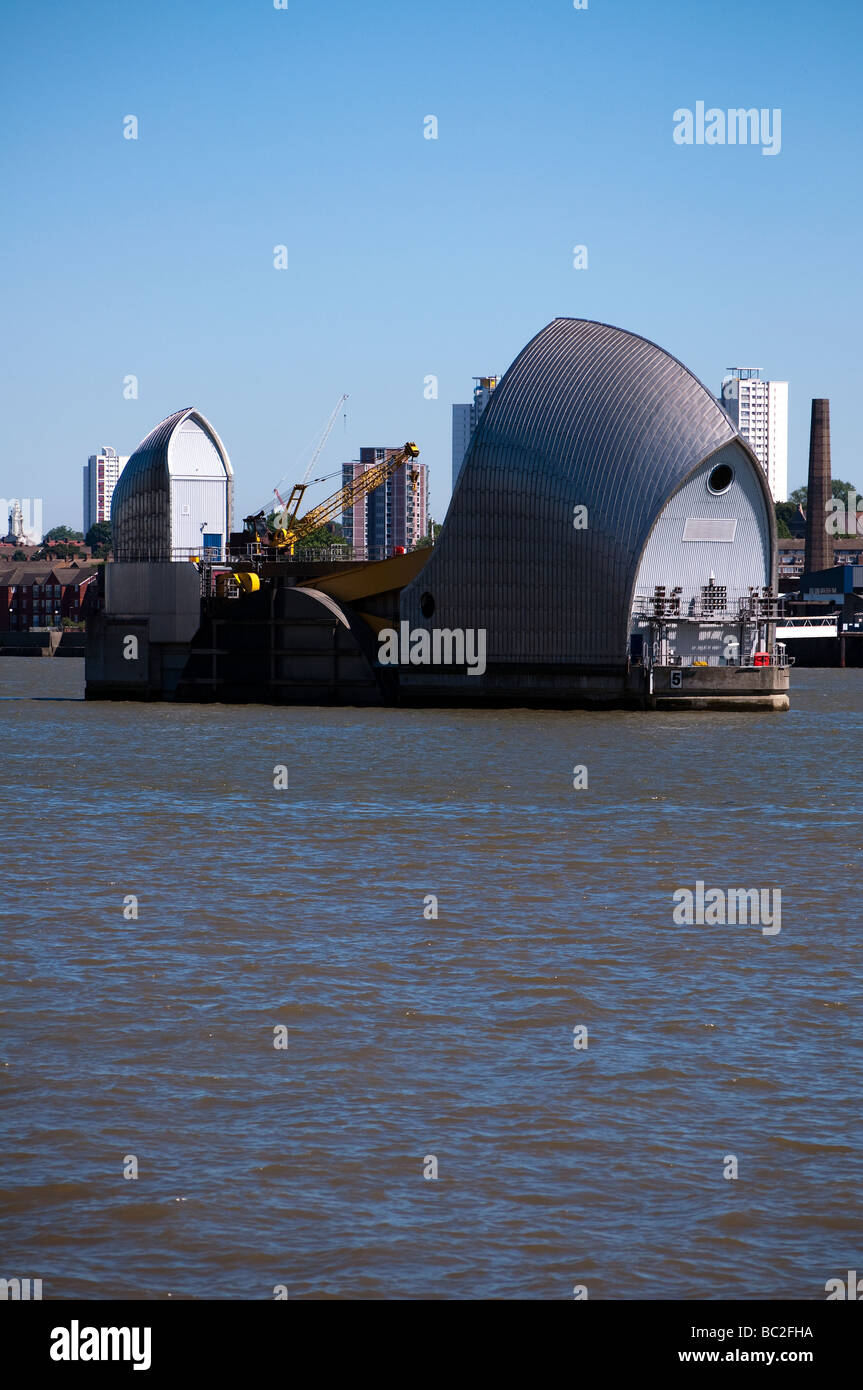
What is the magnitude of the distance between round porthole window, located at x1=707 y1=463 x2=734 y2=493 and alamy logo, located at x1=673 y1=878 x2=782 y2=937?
45.8 m

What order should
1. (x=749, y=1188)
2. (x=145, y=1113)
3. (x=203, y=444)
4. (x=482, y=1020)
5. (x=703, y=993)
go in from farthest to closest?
(x=203, y=444) < (x=703, y=993) < (x=482, y=1020) < (x=145, y=1113) < (x=749, y=1188)

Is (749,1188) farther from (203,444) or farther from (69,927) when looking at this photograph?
(203,444)

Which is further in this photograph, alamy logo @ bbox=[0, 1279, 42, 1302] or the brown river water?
the brown river water

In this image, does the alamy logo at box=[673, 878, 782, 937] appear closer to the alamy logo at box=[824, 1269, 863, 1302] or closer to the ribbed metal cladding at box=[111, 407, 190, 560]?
the alamy logo at box=[824, 1269, 863, 1302]

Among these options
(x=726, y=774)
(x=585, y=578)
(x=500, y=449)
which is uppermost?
(x=500, y=449)

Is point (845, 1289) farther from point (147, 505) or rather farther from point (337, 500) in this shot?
point (337, 500)

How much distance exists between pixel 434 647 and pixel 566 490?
26.5 feet

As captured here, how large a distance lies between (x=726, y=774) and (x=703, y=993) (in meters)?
25.0

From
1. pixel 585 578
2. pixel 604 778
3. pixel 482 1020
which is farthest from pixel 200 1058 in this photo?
pixel 585 578

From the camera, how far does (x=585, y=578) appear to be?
219ft

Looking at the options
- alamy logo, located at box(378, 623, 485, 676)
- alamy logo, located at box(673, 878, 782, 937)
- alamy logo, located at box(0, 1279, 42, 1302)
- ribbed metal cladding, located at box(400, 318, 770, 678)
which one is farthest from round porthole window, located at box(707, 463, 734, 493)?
alamy logo, located at box(0, 1279, 42, 1302)

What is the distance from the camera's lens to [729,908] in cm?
2098
